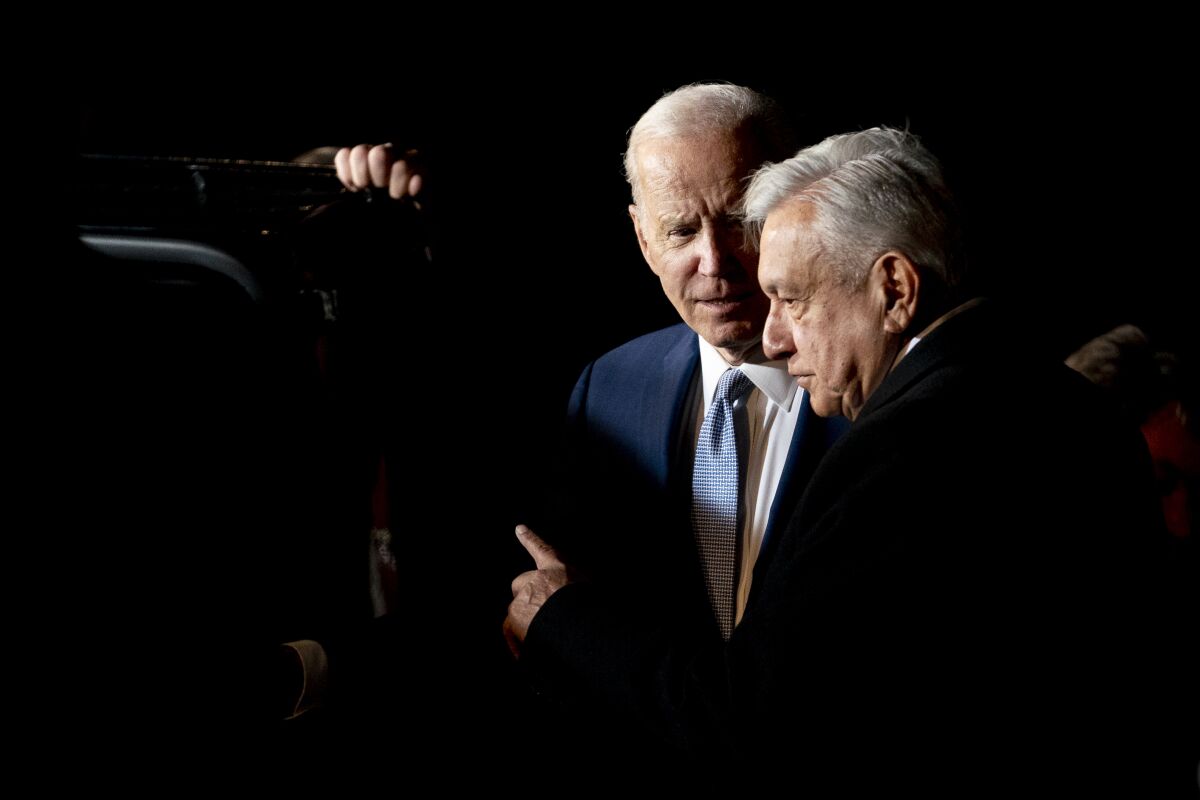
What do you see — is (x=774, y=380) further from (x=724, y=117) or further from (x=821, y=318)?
(x=724, y=117)

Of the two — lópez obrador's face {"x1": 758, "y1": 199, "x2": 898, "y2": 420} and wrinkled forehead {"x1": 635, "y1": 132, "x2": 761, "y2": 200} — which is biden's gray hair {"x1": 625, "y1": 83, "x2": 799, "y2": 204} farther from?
lópez obrador's face {"x1": 758, "y1": 199, "x2": 898, "y2": 420}

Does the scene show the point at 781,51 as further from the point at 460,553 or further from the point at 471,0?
the point at 460,553

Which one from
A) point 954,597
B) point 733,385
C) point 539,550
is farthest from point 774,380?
point 954,597

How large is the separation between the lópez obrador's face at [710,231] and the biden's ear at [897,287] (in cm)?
38

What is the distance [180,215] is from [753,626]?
1056 mm

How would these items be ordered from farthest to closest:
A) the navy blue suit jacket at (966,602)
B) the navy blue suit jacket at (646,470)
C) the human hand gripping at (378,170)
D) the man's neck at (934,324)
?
the human hand gripping at (378,170) < the navy blue suit jacket at (646,470) < the man's neck at (934,324) < the navy blue suit jacket at (966,602)

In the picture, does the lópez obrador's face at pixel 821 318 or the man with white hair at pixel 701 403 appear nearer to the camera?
the lópez obrador's face at pixel 821 318

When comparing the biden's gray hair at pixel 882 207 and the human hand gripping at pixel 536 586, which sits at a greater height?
the biden's gray hair at pixel 882 207

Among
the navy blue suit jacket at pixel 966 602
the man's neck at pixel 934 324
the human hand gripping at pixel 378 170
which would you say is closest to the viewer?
the navy blue suit jacket at pixel 966 602

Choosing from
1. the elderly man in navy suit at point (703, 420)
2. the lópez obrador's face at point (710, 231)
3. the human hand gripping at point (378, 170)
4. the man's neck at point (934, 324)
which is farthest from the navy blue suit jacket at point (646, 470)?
the human hand gripping at point (378, 170)

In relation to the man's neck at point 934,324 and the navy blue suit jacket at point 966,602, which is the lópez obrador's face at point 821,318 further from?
the navy blue suit jacket at point 966,602

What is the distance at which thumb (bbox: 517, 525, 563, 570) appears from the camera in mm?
1466

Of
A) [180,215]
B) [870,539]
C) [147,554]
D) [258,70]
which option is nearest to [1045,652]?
[870,539]

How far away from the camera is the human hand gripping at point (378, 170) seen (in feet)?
5.90
